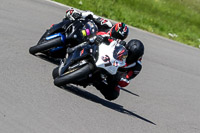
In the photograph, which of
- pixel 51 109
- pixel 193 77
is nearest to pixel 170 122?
pixel 51 109

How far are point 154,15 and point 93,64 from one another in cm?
1314

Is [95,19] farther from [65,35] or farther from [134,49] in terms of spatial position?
[134,49]

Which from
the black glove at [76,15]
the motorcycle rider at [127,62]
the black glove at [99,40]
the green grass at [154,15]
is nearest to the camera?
the black glove at [99,40]

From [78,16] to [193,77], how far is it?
4852 millimetres

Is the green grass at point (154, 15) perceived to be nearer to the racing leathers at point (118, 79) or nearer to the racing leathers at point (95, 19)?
the racing leathers at point (95, 19)

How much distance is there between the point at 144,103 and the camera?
7855 millimetres

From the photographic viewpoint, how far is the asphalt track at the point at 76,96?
5.18 m

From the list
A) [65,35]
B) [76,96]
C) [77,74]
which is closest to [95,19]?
[65,35]

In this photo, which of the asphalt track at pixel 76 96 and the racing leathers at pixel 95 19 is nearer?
the asphalt track at pixel 76 96

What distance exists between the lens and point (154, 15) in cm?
1878

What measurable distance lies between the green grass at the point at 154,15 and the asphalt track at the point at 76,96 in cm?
351

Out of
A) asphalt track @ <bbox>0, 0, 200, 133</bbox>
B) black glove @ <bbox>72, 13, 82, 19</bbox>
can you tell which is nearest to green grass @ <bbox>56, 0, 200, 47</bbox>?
asphalt track @ <bbox>0, 0, 200, 133</bbox>

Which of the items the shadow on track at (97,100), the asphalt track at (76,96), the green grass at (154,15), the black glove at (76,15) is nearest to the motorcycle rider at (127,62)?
the shadow on track at (97,100)

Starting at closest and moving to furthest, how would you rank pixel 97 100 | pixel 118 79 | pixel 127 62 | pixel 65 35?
pixel 118 79
pixel 127 62
pixel 97 100
pixel 65 35
